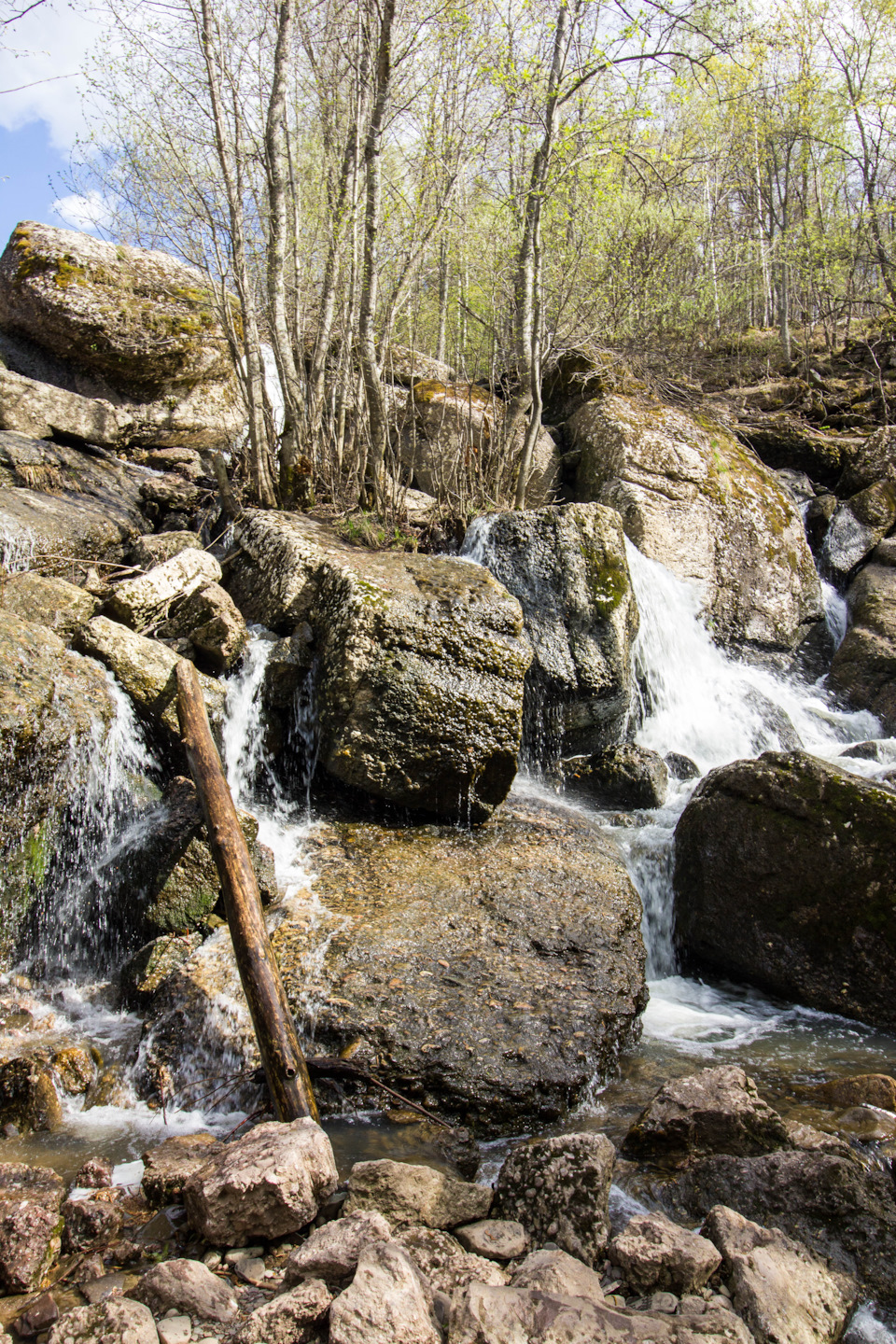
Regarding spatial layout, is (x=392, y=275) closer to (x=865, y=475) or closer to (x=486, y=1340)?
(x=865, y=475)

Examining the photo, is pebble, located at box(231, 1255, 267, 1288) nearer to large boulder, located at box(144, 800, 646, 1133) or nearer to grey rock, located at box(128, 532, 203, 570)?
large boulder, located at box(144, 800, 646, 1133)

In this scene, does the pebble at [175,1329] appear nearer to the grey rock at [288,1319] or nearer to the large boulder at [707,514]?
the grey rock at [288,1319]

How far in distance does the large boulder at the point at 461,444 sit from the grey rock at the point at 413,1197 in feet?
25.9

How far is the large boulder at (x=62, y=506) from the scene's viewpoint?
7586 millimetres

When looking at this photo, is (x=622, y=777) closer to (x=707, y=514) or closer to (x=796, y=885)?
(x=796, y=885)

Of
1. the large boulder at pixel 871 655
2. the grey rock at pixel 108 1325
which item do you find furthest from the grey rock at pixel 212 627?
the large boulder at pixel 871 655

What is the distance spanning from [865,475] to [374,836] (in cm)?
1133

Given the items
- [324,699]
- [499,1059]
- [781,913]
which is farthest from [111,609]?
[781,913]

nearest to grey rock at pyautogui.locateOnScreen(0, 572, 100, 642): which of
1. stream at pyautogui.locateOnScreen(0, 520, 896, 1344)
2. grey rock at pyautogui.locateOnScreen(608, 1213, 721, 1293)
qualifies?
stream at pyautogui.locateOnScreen(0, 520, 896, 1344)

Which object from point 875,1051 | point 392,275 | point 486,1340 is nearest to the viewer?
point 486,1340

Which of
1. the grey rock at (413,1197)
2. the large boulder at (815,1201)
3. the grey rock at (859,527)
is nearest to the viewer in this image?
the large boulder at (815,1201)

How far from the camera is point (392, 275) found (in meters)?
10.6

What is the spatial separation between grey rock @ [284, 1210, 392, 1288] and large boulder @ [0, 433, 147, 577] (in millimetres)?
6618

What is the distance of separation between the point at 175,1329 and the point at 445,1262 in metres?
0.85
